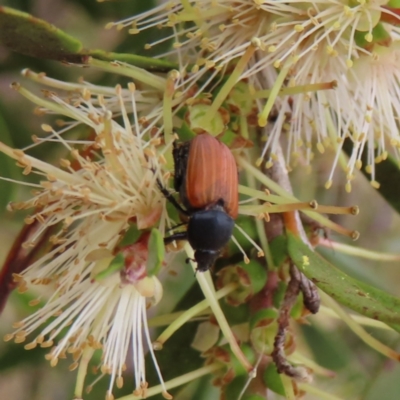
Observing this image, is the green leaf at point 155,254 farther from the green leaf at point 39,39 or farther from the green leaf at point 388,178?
the green leaf at point 388,178

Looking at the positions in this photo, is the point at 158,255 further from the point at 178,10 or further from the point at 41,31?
the point at 178,10

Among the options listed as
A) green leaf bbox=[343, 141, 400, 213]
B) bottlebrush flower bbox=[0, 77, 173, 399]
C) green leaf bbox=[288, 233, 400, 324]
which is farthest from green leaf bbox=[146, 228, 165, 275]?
green leaf bbox=[343, 141, 400, 213]

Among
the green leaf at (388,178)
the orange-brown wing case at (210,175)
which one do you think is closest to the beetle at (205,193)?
the orange-brown wing case at (210,175)

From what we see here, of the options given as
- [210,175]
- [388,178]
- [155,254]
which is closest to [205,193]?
[210,175]

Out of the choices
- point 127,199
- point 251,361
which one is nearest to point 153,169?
point 127,199

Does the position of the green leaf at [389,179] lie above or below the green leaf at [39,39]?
below

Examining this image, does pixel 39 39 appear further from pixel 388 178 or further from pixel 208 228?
pixel 388 178
